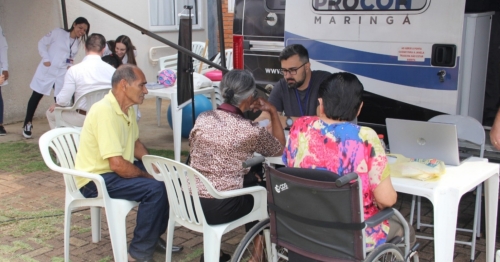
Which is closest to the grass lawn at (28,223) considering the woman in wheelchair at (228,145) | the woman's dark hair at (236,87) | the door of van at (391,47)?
the woman in wheelchair at (228,145)

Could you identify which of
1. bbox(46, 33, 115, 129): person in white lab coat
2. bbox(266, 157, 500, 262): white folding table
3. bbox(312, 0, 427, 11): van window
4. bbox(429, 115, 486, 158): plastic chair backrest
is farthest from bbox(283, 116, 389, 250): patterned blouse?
bbox(46, 33, 115, 129): person in white lab coat

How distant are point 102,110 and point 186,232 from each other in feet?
3.99

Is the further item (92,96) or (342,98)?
(92,96)

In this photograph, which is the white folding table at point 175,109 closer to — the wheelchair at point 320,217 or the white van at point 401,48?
the white van at point 401,48

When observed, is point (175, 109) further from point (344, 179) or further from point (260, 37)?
point (344, 179)

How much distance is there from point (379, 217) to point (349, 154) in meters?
0.31

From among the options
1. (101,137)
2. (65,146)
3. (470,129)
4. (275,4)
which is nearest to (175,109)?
(275,4)

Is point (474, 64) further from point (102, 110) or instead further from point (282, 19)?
point (102, 110)

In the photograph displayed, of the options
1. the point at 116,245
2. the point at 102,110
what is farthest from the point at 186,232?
the point at 102,110

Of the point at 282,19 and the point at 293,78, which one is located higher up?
the point at 282,19

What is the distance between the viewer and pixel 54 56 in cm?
668

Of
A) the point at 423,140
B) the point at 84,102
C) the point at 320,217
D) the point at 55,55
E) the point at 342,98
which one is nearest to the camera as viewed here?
the point at 320,217

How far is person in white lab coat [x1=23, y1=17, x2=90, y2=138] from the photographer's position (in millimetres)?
6605

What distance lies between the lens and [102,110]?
335cm
